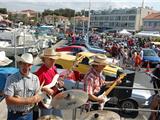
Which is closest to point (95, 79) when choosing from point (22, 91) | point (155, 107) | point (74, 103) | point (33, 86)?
point (74, 103)

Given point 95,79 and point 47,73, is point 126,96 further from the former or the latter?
point 47,73

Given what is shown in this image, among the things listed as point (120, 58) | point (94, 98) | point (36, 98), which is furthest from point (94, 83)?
point (120, 58)

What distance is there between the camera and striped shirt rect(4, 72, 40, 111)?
16.3 ft

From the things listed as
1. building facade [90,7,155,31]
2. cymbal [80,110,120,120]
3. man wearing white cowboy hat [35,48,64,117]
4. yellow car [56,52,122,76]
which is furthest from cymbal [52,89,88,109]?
building facade [90,7,155,31]

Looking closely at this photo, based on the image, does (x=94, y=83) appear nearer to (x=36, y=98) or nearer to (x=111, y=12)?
(x=36, y=98)

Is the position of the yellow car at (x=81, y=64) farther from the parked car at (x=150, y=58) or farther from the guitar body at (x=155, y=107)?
the parked car at (x=150, y=58)

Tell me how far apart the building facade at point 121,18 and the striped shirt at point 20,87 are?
140640 millimetres

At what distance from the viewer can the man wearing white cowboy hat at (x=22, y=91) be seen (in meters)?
4.95

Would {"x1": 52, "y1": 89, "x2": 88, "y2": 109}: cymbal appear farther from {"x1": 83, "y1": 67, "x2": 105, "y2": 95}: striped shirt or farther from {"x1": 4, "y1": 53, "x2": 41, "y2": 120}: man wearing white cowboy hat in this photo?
{"x1": 83, "y1": 67, "x2": 105, "y2": 95}: striped shirt

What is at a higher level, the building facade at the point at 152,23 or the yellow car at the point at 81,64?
the yellow car at the point at 81,64

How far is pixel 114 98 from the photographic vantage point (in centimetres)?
1055

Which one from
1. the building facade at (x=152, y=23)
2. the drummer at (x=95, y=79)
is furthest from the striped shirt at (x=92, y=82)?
the building facade at (x=152, y=23)

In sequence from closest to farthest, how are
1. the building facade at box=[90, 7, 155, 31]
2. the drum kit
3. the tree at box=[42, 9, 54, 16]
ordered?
the drum kit → the building facade at box=[90, 7, 155, 31] → the tree at box=[42, 9, 54, 16]

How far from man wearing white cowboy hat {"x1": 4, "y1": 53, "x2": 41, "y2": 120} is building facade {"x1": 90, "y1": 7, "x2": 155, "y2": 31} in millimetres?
140654
